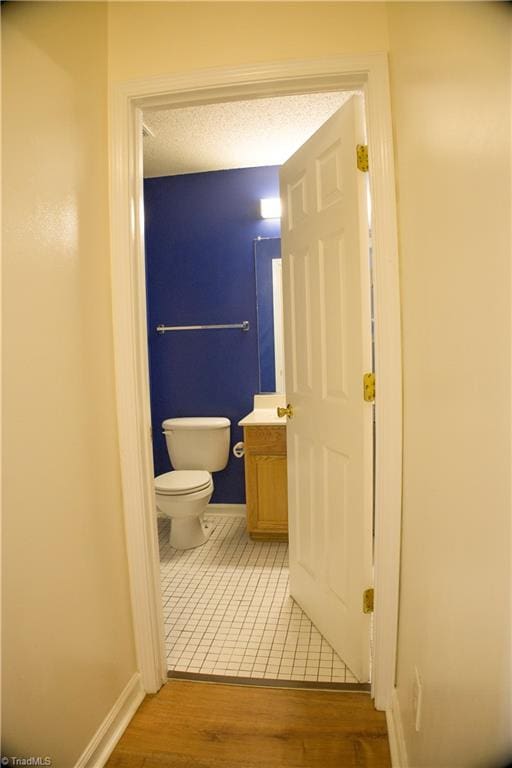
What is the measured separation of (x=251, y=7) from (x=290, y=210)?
0.67 metres

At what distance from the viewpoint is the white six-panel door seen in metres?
1.35

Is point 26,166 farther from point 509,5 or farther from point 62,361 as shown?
point 509,5

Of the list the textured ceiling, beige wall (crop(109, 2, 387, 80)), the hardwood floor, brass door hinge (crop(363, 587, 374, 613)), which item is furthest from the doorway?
beige wall (crop(109, 2, 387, 80))

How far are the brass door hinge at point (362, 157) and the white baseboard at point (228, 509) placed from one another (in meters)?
2.38

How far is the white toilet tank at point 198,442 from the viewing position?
2.81m

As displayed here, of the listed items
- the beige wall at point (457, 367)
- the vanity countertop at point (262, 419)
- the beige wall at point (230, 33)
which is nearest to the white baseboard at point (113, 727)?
the beige wall at point (457, 367)

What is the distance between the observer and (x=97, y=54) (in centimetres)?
128

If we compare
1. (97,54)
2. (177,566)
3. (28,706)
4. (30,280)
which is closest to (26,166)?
(30,280)

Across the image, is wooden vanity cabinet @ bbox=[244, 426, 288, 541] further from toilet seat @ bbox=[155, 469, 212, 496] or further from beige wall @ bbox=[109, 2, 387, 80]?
beige wall @ bbox=[109, 2, 387, 80]

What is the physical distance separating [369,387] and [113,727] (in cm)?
134

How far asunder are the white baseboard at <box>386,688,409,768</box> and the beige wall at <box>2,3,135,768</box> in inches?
34.2

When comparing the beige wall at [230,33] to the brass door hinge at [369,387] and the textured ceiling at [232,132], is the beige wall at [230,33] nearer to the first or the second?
the textured ceiling at [232,132]

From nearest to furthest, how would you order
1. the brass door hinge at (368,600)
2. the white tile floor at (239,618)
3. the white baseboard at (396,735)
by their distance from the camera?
the white baseboard at (396,735), the brass door hinge at (368,600), the white tile floor at (239,618)

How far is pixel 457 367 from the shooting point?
0.76 metres
